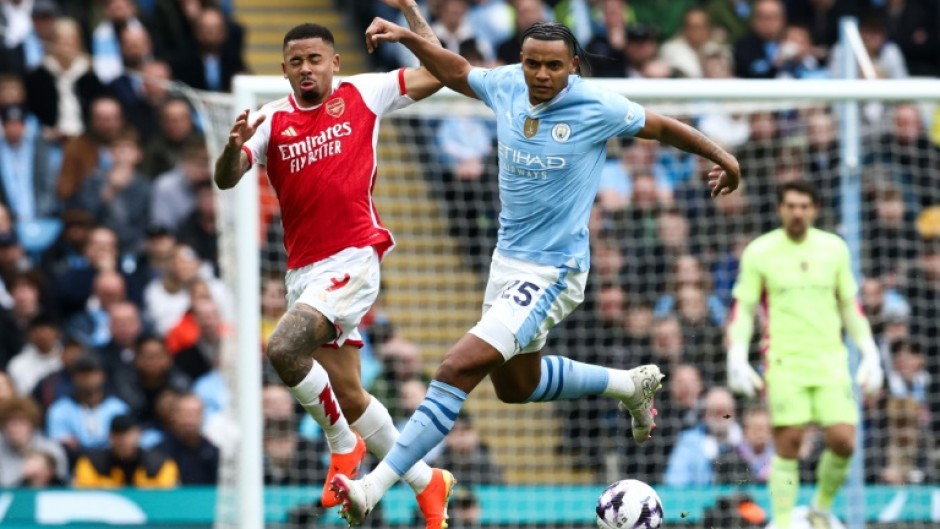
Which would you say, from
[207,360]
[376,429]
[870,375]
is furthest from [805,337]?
[207,360]

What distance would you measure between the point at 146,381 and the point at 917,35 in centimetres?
806

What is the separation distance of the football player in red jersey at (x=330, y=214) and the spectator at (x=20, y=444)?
4308 millimetres

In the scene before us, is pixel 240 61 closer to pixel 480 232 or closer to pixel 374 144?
pixel 480 232

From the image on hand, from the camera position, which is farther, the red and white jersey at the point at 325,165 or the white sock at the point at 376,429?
the white sock at the point at 376,429

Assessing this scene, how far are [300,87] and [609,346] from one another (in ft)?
17.7

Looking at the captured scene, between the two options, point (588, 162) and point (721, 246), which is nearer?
point (588, 162)

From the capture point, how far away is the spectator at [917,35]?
683 inches

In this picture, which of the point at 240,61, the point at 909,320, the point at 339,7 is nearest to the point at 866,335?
the point at 909,320

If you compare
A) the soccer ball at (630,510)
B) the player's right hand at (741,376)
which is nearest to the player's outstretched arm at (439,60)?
the soccer ball at (630,510)

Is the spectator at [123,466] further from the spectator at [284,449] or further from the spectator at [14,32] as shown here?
the spectator at [14,32]

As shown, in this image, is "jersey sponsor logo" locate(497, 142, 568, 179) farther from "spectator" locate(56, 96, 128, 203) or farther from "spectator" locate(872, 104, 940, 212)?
"spectator" locate(56, 96, 128, 203)

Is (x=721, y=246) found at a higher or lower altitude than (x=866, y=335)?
higher

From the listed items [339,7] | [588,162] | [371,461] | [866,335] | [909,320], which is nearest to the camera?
[588,162]

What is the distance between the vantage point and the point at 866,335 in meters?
12.6
